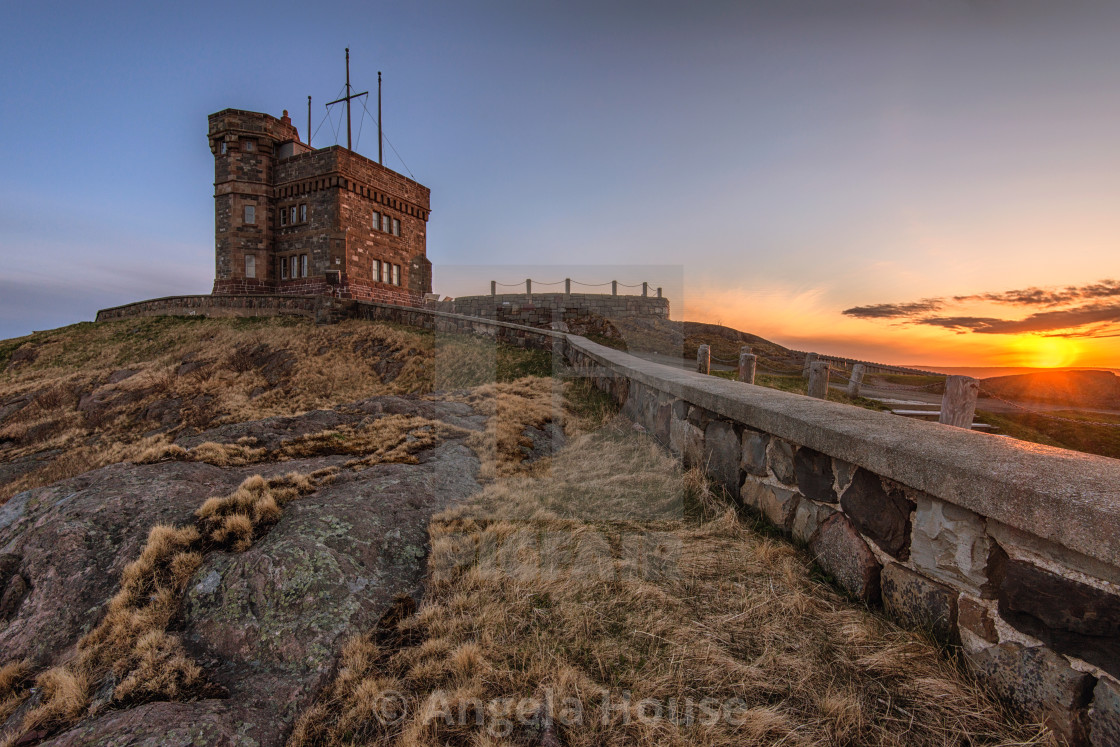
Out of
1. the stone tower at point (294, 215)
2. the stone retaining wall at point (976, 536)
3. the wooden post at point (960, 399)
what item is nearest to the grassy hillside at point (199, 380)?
the stone tower at point (294, 215)

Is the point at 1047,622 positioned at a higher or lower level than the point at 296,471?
higher

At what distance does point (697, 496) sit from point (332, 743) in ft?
8.36

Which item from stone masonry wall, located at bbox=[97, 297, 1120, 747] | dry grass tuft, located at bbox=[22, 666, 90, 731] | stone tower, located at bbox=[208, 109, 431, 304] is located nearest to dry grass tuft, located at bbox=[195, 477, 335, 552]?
dry grass tuft, located at bbox=[22, 666, 90, 731]

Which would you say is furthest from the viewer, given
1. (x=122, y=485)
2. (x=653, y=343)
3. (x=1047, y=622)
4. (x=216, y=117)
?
(x=216, y=117)

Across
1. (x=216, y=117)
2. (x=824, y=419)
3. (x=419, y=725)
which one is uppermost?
(x=216, y=117)

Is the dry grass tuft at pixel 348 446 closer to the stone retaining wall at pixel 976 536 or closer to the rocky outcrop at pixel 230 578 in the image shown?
the rocky outcrop at pixel 230 578

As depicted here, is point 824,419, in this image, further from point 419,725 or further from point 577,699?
point 419,725

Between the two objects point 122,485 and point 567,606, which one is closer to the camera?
point 567,606

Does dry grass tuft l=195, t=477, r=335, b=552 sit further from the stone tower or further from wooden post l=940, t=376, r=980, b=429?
the stone tower

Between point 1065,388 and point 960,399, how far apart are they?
6.36 m

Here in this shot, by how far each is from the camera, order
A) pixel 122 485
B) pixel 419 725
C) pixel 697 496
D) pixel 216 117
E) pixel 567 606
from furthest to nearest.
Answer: pixel 216 117
pixel 122 485
pixel 697 496
pixel 567 606
pixel 419 725

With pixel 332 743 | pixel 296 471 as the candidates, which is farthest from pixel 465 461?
pixel 332 743

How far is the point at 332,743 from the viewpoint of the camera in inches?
65.6

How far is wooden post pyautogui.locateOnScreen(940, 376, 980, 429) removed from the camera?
17.7 feet
